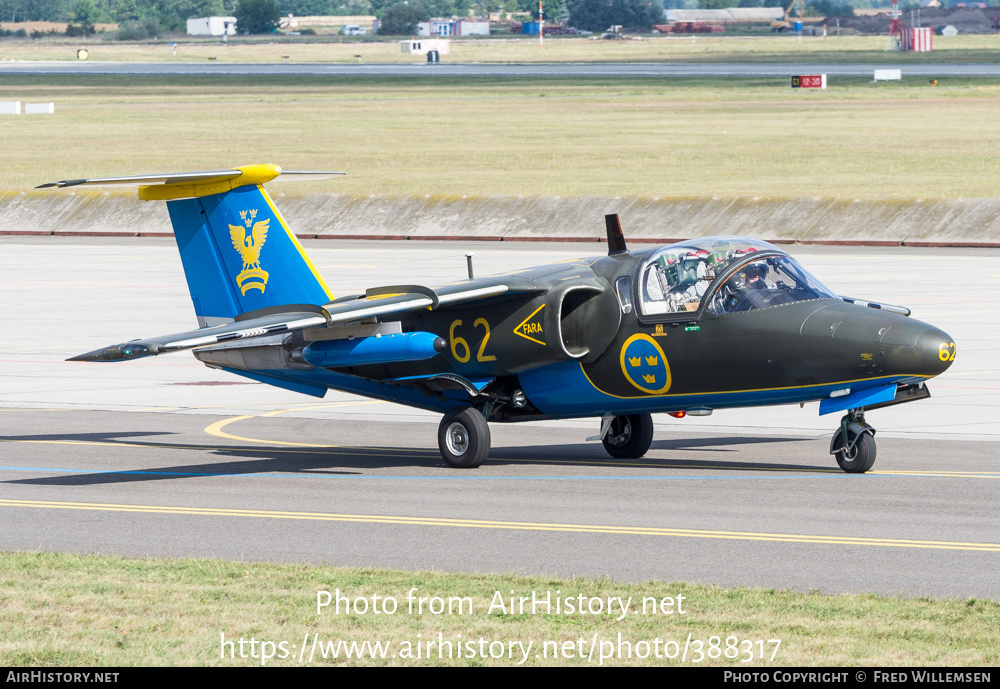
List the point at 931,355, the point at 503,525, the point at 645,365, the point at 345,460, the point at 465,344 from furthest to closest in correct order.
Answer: the point at 345,460 < the point at 465,344 < the point at 645,365 < the point at 931,355 < the point at 503,525

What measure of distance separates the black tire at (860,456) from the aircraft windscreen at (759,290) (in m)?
1.80

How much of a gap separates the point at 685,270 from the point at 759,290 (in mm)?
938

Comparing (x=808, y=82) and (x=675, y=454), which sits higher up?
(x=808, y=82)

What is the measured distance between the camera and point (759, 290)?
18.4 metres

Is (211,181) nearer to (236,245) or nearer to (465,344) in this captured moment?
(236,245)

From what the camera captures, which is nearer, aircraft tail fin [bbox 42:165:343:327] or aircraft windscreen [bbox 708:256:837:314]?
aircraft windscreen [bbox 708:256:837:314]

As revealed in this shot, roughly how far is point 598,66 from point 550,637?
161212 mm

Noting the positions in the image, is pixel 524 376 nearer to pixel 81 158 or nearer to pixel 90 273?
pixel 90 273

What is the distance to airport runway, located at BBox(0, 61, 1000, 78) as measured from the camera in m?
146

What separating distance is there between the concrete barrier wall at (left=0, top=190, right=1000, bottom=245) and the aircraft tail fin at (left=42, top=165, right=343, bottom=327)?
37227mm

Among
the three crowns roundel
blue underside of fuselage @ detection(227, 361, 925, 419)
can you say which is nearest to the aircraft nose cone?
blue underside of fuselage @ detection(227, 361, 925, 419)

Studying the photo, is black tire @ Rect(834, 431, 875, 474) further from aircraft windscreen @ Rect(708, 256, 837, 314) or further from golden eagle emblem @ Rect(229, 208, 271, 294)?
golden eagle emblem @ Rect(229, 208, 271, 294)

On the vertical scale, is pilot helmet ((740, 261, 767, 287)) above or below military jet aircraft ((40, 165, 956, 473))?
above

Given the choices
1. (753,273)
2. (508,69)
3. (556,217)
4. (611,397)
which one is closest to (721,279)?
(753,273)
